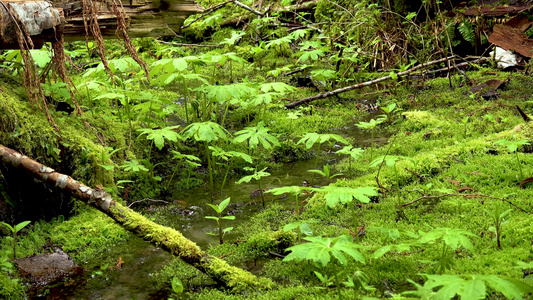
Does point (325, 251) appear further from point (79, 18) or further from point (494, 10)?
point (494, 10)

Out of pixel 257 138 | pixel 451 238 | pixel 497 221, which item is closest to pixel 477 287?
pixel 451 238

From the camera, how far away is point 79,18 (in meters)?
4.07

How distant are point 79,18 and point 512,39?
5.98m

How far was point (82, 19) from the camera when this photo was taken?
13.4ft

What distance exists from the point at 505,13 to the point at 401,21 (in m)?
1.68

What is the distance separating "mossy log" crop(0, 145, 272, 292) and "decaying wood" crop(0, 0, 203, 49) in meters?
1.26

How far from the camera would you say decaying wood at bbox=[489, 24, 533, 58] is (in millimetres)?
6281

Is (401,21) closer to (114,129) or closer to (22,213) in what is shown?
(114,129)

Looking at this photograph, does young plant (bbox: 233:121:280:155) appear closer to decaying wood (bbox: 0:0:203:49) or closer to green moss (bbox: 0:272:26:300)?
decaying wood (bbox: 0:0:203:49)

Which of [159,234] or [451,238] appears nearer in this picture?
[451,238]

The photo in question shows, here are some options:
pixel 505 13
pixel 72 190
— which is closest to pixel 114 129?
pixel 72 190

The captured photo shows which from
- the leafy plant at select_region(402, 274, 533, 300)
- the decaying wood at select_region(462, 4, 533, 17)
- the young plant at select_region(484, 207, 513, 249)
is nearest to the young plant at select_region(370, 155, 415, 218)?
the young plant at select_region(484, 207, 513, 249)

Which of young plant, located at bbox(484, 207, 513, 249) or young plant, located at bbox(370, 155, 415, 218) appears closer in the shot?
young plant, located at bbox(484, 207, 513, 249)

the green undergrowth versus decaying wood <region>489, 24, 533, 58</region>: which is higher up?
decaying wood <region>489, 24, 533, 58</region>
